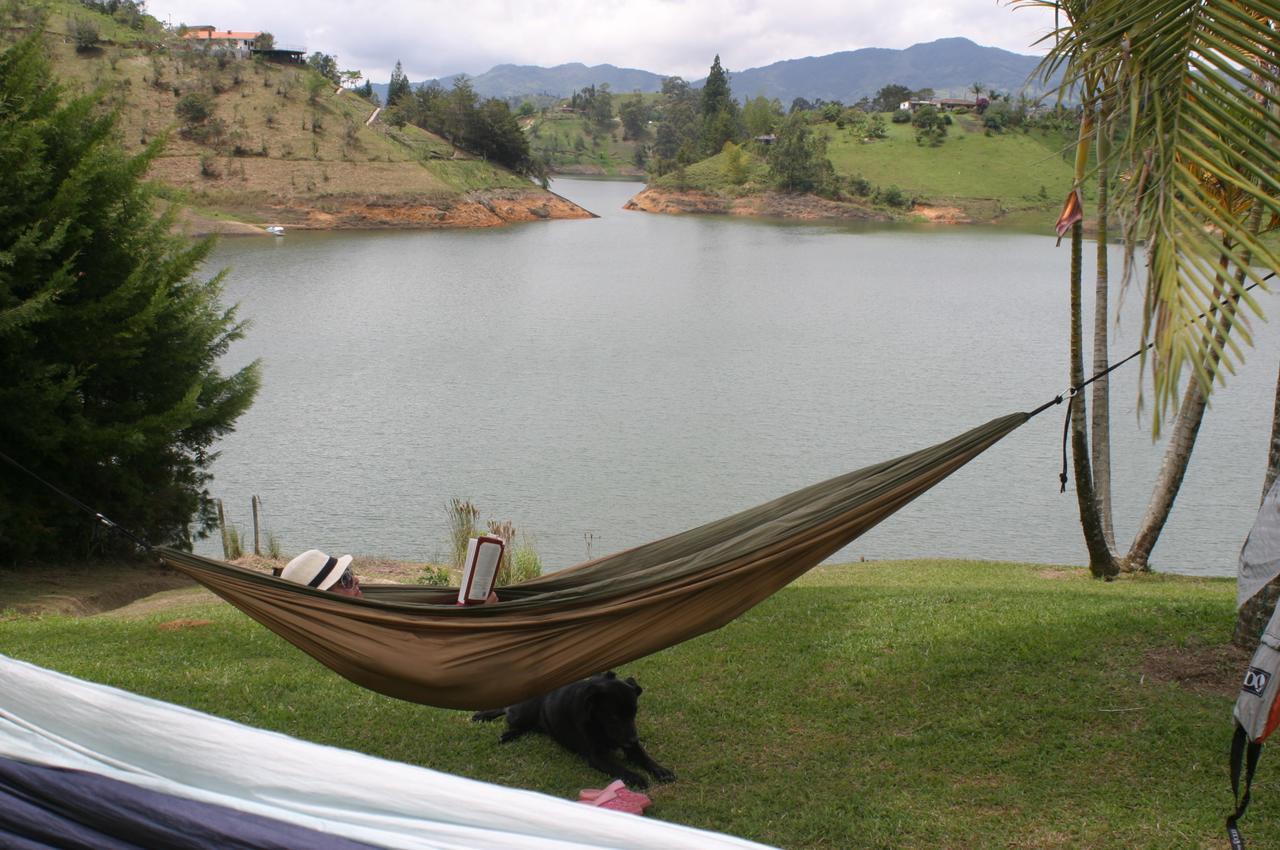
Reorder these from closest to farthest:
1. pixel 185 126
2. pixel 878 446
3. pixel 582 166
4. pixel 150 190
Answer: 1. pixel 150 190
2. pixel 878 446
3. pixel 185 126
4. pixel 582 166

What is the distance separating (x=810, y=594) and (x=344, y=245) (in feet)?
91.4

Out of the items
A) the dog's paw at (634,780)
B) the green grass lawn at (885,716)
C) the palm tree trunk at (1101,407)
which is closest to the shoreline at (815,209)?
the palm tree trunk at (1101,407)

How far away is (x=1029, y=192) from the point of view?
4384 cm

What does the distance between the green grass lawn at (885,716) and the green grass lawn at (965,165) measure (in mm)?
42406

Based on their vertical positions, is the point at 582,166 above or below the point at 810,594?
above

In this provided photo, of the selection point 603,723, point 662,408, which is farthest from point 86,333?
point 662,408

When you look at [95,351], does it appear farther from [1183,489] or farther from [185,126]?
[185,126]

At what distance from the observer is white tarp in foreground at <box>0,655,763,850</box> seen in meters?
1.72

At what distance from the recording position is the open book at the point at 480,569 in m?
2.76

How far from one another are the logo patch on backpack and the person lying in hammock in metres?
1.74

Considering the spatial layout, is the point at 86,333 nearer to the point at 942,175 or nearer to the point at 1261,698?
the point at 1261,698

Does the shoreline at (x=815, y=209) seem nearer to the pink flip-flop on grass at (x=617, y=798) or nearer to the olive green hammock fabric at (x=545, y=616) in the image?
the olive green hammock fabric at (x=545, y=616)

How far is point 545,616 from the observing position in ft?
8.32

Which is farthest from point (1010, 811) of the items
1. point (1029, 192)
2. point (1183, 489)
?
point (1029, 192)
